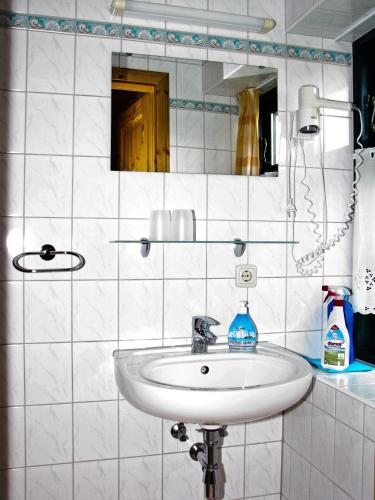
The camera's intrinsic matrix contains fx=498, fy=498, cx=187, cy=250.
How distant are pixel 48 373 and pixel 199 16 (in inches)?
51.8

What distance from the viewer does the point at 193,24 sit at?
1791mm

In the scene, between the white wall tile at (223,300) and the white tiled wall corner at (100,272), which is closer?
the white tiled wall corner at (100,272)

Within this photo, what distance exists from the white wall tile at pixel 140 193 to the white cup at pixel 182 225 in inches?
3.9

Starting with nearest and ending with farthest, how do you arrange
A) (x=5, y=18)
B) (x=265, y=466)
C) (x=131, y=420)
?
1. (x=5, y=18)
2. (x=131, y=420)
3. (x=265, y=466)

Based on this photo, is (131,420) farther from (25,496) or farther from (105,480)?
(25,496)

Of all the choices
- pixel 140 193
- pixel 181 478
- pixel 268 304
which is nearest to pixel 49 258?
pixel 140 193

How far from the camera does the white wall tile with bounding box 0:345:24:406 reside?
64.2 inches

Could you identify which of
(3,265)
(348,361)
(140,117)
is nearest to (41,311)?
(3,265)

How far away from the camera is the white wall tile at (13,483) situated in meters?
1.64

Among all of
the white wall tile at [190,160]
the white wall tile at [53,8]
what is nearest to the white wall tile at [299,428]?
the white wall tile at [190,160]

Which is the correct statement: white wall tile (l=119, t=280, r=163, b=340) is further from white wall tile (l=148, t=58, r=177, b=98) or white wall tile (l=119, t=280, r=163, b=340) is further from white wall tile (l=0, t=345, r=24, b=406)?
white wall tile (l=148, t=58, r=177, b=98)

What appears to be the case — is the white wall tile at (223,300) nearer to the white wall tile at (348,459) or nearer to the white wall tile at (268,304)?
the white wall tile at (268,304)

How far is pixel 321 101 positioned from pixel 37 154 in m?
1.01

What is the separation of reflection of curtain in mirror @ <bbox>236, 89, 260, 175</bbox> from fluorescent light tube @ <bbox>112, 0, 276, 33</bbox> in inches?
8.8
